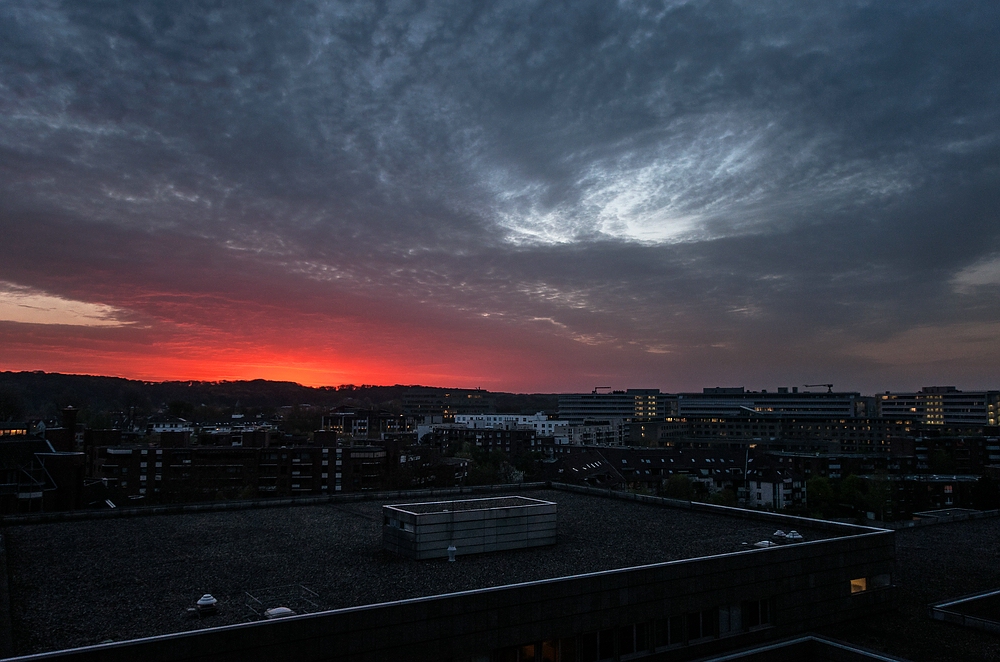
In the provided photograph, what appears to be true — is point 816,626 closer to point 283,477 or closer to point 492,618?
point 492,618

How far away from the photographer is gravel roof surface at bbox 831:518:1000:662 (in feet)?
76.8

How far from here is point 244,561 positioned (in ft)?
85.6

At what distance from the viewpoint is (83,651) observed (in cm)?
1466

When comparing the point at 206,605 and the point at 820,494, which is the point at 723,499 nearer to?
the point at 820,494

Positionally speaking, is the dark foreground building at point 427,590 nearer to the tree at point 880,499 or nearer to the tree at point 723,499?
the tree at point 723,499

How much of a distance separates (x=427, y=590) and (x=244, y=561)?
8753mm

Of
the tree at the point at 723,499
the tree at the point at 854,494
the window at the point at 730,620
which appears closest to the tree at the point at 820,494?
the tree at the point at 854,494

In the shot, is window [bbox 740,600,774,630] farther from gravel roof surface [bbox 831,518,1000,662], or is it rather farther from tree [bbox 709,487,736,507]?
tree [bbox 709,487,736,507]

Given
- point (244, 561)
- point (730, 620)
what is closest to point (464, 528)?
point (244, 561)

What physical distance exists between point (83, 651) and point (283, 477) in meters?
83.4

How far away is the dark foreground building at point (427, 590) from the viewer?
17.4 meters

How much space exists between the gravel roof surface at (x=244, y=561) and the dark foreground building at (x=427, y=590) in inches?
4.4

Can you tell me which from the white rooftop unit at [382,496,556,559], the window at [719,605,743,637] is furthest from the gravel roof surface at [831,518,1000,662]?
the white rooftop unit at [382,496,556,559]

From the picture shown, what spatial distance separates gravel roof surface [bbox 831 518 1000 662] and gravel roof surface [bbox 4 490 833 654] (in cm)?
470
